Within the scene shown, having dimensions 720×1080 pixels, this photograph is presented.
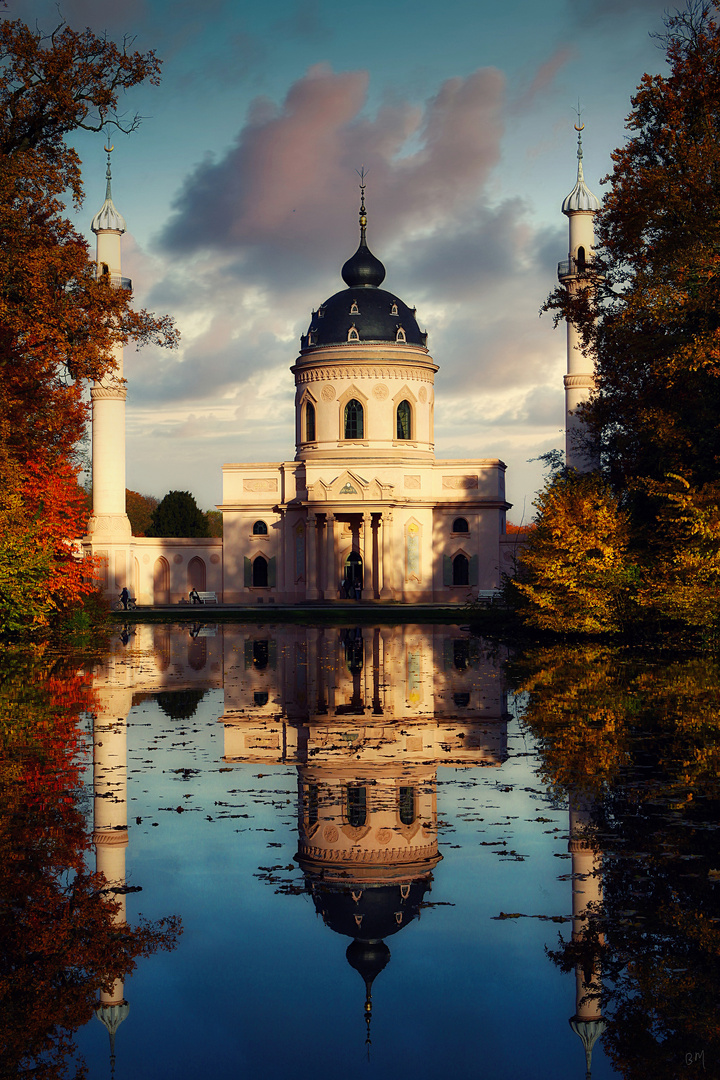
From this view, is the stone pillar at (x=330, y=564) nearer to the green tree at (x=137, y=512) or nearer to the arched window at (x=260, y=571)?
the arched window at (x=260, y=571)

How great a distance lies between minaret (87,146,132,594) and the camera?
66000mm

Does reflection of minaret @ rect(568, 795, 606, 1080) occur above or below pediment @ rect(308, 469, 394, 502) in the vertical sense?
below

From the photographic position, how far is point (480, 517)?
69.5 meters

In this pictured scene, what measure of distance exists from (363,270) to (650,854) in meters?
68.5

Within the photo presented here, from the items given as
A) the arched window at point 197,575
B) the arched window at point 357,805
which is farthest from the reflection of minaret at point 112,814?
the arched window at point 197,575

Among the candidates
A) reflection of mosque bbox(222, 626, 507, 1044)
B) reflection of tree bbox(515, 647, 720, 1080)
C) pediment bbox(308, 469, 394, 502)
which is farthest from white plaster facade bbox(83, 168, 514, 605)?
reflection of tree bbox(515, 647, 720, 1080)

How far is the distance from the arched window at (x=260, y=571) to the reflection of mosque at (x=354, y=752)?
131ft

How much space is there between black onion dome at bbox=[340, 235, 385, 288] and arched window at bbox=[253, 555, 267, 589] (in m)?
18.2

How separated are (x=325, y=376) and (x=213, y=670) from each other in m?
46.9

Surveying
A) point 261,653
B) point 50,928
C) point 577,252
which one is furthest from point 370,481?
point 50,928

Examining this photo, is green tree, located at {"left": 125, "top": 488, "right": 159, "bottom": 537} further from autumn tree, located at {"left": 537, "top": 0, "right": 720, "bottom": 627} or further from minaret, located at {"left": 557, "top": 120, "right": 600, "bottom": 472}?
autumn tree, located at {"left": 537, "top": 0, "right": 720, "bottom": 627}

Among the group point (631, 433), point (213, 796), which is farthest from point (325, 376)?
point (213, 796)

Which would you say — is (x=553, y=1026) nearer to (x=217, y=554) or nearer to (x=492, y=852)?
(x=492, y=852)

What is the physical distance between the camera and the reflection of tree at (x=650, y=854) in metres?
5.44
